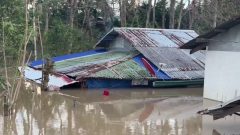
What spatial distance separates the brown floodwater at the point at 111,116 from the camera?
33.1ft

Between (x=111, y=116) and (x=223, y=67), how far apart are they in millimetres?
4957

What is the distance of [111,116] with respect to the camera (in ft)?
39.4

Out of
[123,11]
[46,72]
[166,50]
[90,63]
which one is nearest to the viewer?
[46,72]

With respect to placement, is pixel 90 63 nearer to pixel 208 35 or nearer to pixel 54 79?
pixel 54 79

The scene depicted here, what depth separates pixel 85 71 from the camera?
57.7 feet

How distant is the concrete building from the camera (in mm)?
14188

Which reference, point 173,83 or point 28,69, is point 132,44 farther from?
point 28,69

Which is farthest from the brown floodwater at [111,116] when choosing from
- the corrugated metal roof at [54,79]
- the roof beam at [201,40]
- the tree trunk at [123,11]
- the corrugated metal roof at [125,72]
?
the tree trunk at [123,11]

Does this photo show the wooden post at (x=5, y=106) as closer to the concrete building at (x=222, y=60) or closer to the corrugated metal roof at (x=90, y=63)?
the corrugated metal roof at (x=90, y=63)

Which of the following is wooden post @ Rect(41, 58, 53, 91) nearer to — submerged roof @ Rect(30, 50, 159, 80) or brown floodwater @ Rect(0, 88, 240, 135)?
brown floodwater @ Rect(0, 88, 240, 135)

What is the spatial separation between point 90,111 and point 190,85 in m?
7.96

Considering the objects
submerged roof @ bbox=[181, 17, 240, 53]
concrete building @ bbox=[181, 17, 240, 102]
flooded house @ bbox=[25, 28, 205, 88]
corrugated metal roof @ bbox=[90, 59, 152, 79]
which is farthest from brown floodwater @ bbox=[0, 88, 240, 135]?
submerged roof @ bbox=[181, 17, 240, 53]

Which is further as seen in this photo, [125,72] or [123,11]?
[123,11]

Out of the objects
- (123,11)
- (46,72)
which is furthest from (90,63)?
(123,11)
